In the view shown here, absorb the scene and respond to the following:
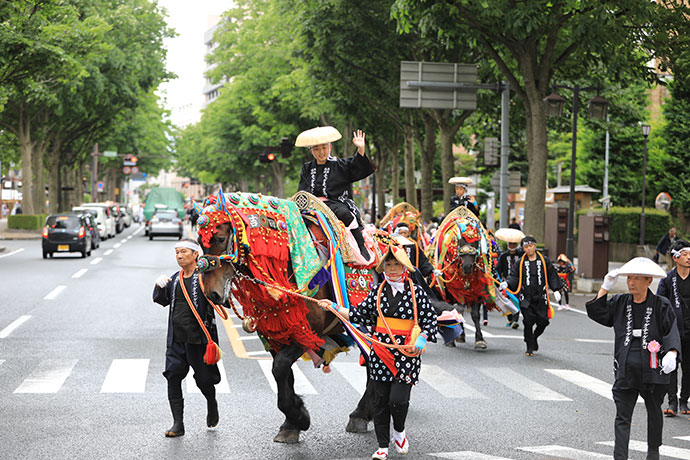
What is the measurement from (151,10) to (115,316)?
3533cm

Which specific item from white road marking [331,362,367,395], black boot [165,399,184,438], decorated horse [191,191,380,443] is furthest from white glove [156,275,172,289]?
white road marking [331,362,367,395]

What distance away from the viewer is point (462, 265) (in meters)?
14.5

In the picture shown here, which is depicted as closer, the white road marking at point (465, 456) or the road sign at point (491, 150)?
the white road marking at point (465, 456)

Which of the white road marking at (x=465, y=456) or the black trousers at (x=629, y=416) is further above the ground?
the black trousers at (x=629, y=416)

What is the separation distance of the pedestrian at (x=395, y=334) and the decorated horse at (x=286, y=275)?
30cm

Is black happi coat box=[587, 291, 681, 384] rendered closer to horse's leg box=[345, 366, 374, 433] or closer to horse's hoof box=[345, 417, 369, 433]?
horse's leg box=[345, 366, 374, 433]

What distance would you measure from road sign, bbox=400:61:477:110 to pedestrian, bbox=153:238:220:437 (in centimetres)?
1906

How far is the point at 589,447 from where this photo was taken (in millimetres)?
8188

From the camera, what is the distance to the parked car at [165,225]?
49.8 meters

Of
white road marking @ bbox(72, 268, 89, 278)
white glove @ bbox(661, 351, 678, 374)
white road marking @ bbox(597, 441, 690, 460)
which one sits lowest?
white road marking @ bbox(72, 268, 89, 278)

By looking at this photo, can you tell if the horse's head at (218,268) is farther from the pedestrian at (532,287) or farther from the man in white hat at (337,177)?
the pedestrian at (532,287)

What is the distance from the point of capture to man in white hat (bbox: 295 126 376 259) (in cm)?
880

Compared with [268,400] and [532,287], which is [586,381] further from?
[268,400]

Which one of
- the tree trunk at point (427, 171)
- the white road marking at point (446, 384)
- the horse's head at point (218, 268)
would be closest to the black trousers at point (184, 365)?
the horse's head at point (218, 268)
